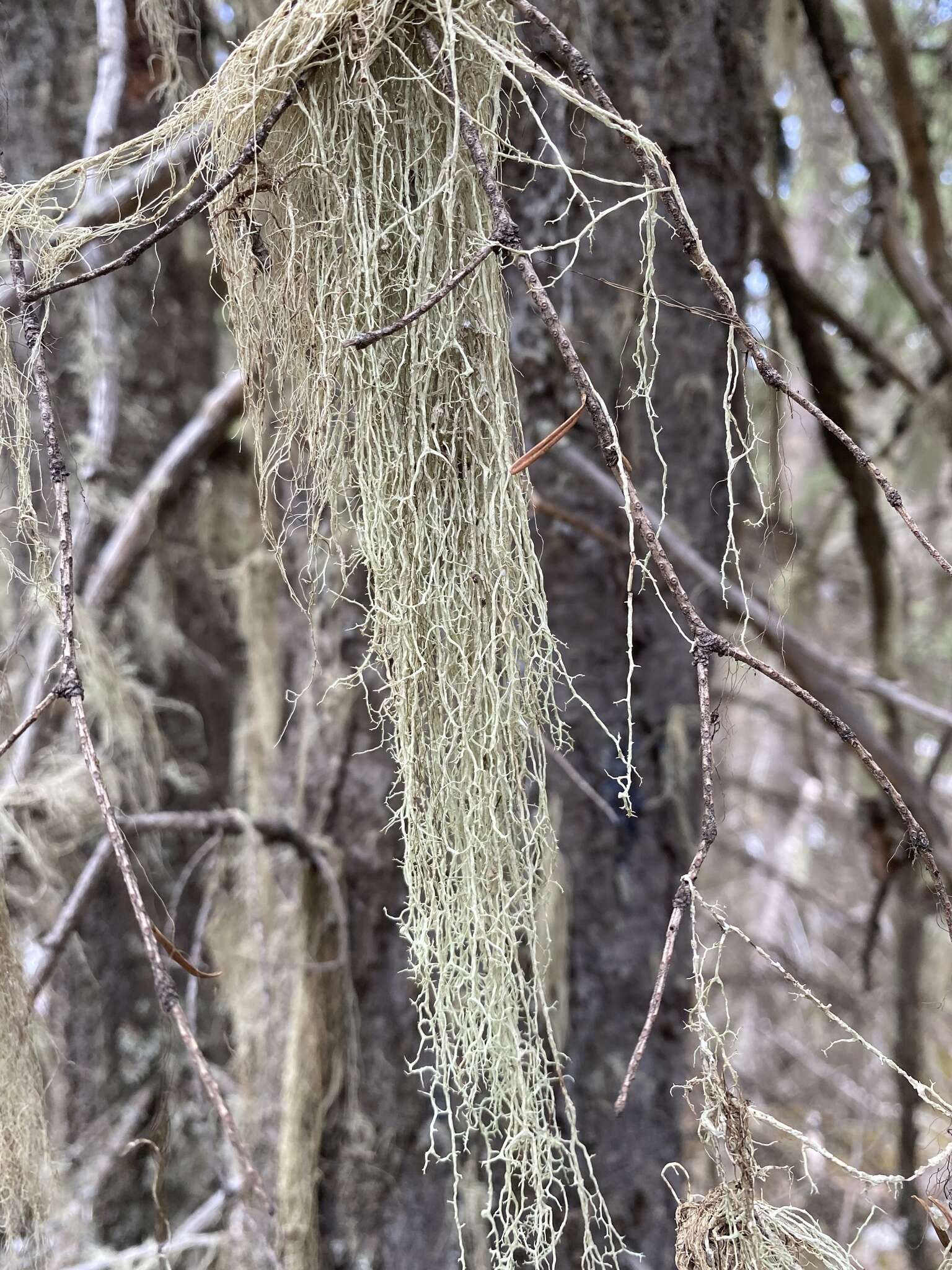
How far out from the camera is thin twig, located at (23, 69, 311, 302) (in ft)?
1.54

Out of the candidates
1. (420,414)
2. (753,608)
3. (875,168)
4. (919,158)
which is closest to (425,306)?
(420,414)

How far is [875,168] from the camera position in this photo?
1.13m

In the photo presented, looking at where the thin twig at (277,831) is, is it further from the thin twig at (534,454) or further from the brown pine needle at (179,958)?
the thin twig at (534,454)

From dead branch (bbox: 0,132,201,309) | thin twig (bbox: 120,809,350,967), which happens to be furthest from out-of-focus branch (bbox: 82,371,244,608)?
thin twig (bbox: 120,809,350,967)

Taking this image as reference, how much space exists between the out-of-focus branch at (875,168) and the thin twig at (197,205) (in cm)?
86

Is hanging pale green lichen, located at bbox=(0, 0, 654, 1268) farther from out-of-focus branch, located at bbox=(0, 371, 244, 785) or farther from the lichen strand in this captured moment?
out-of-focus branch, located at bbox=(0, 371, 244, 785)

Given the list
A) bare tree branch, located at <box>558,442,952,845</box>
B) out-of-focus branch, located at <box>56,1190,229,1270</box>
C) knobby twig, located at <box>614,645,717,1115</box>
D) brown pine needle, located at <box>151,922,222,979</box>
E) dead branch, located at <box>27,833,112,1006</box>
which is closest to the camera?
knobby twig, located at <box>614,645,717,1115</box>

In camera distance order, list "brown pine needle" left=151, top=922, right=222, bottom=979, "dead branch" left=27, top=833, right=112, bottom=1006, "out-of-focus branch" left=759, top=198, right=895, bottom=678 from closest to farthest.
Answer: "brown pine needle" left=151, top=922, right=222, bottom=979, "dead branch" left=27, top=833, right=112, bottom=1006, "out-of-focus branch" left=759, top=198, right=895, bottom=678

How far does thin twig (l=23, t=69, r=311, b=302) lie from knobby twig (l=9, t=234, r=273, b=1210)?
0.09 feet

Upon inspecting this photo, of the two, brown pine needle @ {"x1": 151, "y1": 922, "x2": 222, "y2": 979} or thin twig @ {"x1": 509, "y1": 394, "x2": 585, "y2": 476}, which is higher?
thin twig @ {"x1": 509, "y1": 394, "x2": 585, "y2": 476}

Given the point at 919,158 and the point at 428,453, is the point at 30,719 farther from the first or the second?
the point at 919,158

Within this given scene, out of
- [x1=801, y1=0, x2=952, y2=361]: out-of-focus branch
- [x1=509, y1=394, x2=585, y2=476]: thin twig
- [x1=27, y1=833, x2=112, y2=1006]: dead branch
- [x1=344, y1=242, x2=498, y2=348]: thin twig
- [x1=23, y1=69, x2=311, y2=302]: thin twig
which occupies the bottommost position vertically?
[x1=27, y1=833, x2=112, y2=1006]: dead branch

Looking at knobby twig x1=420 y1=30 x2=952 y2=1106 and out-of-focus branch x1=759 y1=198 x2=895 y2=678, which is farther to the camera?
out-of-focus branch x1=759 y1=198 x2=895 y2=678

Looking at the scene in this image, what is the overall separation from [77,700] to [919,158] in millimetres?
1202
